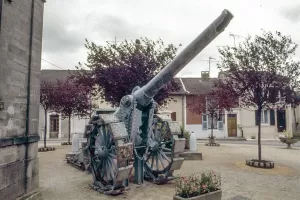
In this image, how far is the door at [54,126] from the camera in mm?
24734

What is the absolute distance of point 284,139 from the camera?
16.4 metres

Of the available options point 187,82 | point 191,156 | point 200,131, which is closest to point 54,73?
point 187,82

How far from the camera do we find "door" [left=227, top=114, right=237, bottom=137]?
961 inches

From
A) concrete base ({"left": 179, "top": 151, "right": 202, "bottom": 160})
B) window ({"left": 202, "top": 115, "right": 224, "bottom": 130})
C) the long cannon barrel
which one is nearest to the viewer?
the long cannon barrel

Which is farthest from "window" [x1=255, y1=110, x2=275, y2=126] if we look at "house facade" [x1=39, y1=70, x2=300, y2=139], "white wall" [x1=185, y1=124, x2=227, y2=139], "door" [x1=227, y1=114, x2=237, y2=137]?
"white wall" [x1=185, y1=124, x2=227, y2=139]

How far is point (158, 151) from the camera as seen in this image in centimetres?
755

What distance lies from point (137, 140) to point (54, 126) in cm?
1982

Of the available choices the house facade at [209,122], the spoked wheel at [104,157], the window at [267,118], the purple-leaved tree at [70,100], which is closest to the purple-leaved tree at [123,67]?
the purple-leaved tree at [70,100]

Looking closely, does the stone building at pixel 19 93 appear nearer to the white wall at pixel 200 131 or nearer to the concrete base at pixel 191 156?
the concrete base at pixel 191 156

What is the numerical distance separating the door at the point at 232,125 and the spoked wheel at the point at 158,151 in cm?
1787

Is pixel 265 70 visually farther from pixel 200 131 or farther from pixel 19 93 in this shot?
pixel 200 131

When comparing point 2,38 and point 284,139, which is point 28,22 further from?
point 284,139

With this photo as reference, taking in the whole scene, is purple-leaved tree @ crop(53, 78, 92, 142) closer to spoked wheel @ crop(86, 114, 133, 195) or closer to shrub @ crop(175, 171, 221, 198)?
spoked wheel @ crop(86, 114, 133, 195)

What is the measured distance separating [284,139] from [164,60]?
920cm
